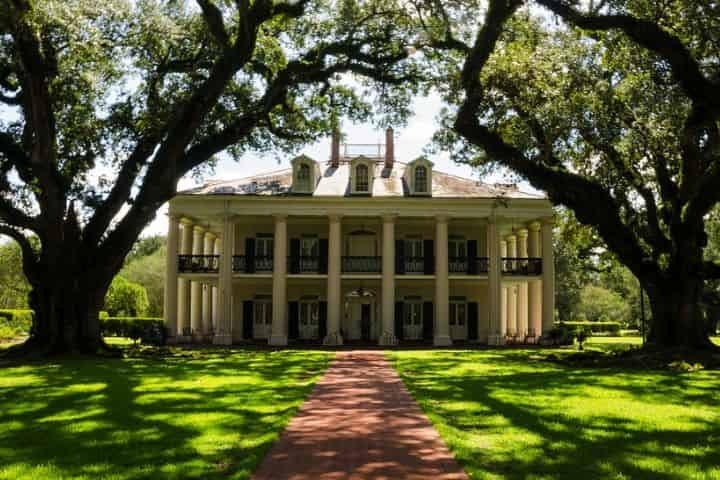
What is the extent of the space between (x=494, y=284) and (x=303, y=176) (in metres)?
9.80

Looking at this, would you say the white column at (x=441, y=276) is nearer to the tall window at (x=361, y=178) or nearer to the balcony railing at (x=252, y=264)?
the tall window at (x=361, y=178)

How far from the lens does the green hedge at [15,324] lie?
1180 inches

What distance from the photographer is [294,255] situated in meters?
31.4

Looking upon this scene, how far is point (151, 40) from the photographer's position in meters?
19.7

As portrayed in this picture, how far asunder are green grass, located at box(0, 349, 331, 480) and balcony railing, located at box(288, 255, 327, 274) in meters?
14.1

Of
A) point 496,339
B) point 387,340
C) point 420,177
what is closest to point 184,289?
point 387,340

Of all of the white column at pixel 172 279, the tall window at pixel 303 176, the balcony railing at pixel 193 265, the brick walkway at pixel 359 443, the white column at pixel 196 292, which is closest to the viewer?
the brick walkway at pixel 359 443

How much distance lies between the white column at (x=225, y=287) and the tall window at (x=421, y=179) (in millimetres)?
8499

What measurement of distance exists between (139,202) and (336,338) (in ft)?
36.6

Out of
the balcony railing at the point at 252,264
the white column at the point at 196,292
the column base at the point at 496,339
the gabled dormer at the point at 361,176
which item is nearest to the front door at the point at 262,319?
the balcony railing at the point at 252,264

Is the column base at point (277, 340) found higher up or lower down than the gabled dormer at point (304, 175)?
lower down

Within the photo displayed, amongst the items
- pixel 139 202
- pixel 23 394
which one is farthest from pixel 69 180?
pixel 23 394

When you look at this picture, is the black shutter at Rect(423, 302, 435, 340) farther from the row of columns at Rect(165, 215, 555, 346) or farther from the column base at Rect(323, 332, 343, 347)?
the column base at Rect(323, 332, 343, 347)

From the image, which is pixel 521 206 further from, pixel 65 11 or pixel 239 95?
pixel 65 11
